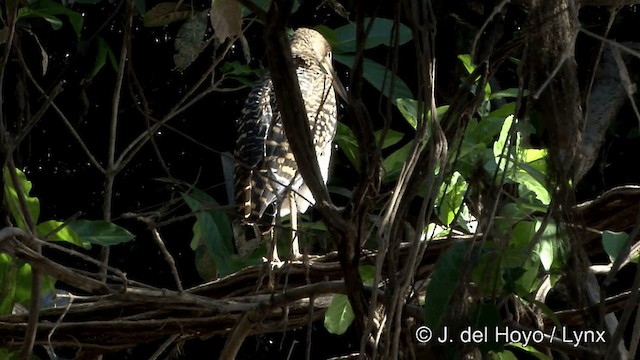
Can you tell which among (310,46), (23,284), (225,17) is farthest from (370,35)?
(310,46)

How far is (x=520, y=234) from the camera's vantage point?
1828 mm

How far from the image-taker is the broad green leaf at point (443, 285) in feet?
4.11

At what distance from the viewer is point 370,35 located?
8.13ft

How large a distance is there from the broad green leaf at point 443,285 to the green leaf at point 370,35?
111 centimetres

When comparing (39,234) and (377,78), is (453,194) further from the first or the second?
(39,234)

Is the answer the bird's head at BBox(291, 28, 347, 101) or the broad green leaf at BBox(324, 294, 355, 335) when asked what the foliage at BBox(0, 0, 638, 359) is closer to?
the broad green leaf at BBox(324, 294, 355, 335)

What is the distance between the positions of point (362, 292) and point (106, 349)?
69cm

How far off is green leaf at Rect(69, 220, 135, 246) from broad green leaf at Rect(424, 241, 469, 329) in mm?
816

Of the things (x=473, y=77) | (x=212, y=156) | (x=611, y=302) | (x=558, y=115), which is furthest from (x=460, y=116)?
(x=212, y=156)

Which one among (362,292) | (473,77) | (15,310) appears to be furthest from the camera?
(15,310)

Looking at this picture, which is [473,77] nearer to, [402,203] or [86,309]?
[402,203]

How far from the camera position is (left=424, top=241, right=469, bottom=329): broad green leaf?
4.11 feet

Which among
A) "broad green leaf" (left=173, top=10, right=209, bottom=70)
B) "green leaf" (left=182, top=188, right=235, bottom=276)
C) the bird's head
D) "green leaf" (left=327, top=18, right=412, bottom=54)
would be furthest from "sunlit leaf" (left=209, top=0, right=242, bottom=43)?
the bird's head

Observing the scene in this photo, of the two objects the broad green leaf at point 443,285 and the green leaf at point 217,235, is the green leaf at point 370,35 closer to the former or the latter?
the green leaf at point 217,235
